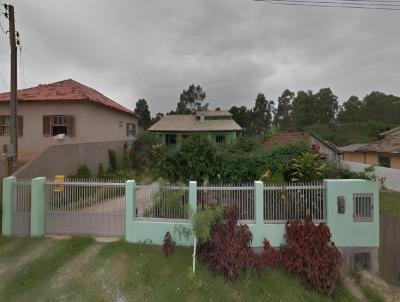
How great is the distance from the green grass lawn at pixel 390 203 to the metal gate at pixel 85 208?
376 inches

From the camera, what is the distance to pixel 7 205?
768cm

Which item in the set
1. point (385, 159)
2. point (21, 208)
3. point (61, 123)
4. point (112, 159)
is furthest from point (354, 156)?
point (21, 208)

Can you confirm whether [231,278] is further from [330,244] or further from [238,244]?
[330,244]

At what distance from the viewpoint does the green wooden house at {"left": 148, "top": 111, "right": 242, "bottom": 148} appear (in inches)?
976

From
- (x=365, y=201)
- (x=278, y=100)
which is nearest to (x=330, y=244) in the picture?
(x=365, y=201)

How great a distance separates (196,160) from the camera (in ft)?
31.3

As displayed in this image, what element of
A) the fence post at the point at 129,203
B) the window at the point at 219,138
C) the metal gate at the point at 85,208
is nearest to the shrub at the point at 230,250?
the fence post at the point at 129,203

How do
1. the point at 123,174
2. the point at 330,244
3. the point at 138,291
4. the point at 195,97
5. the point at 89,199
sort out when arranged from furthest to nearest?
the point at 195,97 < the point at 123,174 < the point at 89,199 < the point at 330,244 < the point at 138,291

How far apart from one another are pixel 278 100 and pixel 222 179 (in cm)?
6359

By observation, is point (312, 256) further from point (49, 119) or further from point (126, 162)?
point (49, 119)

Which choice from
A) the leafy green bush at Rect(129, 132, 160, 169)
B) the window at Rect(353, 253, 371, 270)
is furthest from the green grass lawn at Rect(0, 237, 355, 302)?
the leafy green bush at Rect(129, 132, 160, 169)

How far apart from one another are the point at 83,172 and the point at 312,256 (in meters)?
10.5

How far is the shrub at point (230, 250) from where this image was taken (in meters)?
6.36

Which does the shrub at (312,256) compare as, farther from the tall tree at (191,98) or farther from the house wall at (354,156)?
the tall tree at (191,98)
